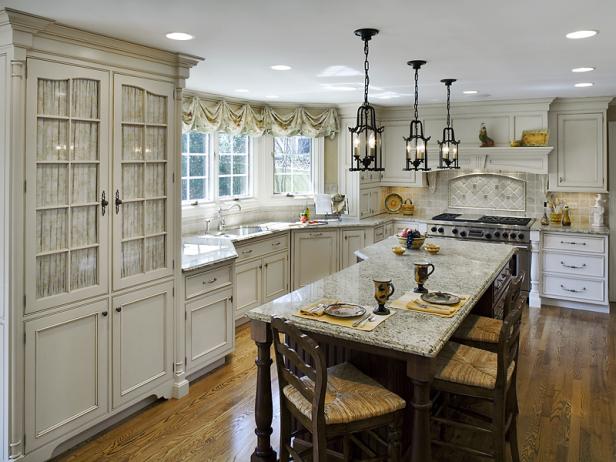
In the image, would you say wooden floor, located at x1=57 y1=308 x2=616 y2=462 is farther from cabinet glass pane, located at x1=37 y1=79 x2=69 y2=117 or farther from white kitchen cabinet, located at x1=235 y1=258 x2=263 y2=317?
cabinet glass pane, located at x1=37 y1=79 x2=69 y2=117

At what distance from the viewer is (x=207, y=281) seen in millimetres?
3984

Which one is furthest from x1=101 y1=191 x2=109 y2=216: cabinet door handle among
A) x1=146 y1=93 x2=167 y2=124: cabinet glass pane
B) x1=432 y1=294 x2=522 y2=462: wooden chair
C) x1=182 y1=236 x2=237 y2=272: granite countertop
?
x1=432 y1=294 x2=522 y2=462: wooden chair

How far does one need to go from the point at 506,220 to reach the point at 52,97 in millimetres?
5065

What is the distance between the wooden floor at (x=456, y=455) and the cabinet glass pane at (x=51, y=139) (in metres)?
1.66

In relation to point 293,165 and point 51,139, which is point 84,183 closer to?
point 51,139

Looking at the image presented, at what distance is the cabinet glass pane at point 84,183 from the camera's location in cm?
293

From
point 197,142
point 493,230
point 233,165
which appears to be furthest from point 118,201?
point 493,230

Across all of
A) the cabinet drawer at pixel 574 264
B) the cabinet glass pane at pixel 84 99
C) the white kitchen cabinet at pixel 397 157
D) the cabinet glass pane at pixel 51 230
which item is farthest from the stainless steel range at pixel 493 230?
the cabinet glass pane at pixel 51 230

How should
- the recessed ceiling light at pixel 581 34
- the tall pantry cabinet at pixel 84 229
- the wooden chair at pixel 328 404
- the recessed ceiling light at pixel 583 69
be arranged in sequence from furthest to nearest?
the recessed ceiling light at pixel 583 69
the recessed ceiling light at pixel 581 34
the tall pantry cabinet at pixel 84 229
the wooden chair at pixel 328 404

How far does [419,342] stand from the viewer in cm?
220

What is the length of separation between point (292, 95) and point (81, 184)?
3.18 meters

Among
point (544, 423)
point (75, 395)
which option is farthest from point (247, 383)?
point (544, 423)

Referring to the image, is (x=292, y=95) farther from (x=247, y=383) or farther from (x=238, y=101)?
(x=247, y=383)

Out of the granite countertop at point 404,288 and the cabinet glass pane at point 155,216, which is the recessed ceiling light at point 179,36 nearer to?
the cabinet glass pane at point 155,216
